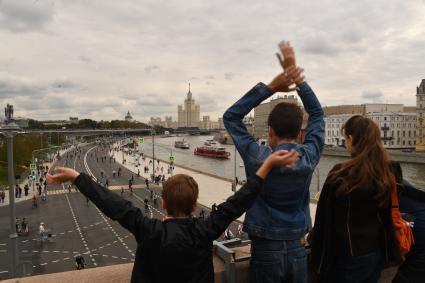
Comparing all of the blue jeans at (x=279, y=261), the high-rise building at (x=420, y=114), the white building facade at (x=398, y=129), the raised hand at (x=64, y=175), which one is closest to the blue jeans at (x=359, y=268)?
the blue jeans at (x=279, y=261)

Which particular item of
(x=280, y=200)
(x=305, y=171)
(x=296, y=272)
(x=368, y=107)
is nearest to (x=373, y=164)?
(x=305, y=171)

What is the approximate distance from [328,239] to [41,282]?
168 cm

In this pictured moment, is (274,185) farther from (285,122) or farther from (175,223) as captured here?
(175,223)

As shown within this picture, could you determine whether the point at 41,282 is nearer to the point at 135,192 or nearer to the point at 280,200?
the point at 280,200

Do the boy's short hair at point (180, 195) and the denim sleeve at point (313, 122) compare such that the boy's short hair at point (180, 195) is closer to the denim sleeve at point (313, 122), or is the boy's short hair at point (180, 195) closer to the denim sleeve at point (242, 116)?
the denim sleeve at point (242, 116)

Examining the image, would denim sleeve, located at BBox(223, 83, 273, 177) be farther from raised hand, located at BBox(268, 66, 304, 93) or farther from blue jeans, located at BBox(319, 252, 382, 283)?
blue jeans, located at BBox(319, 252, 382, 283)

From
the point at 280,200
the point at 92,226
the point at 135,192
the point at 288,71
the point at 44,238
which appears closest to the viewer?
the point at 280,200

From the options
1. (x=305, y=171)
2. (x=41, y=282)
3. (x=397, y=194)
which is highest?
(x=305, y=171)

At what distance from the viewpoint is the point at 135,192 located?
3183cm

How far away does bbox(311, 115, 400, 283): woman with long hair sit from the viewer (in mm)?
2164

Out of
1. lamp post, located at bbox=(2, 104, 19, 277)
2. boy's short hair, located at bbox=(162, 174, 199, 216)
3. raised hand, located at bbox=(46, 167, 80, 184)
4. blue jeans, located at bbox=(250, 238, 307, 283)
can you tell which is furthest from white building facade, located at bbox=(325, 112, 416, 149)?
raised hand, located at bbox=(46, 167, 80, 184)

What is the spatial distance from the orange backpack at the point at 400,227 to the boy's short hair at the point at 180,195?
118 cm

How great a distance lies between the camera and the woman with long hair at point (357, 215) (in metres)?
2.16

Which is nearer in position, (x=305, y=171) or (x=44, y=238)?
(x=305, y=171)
